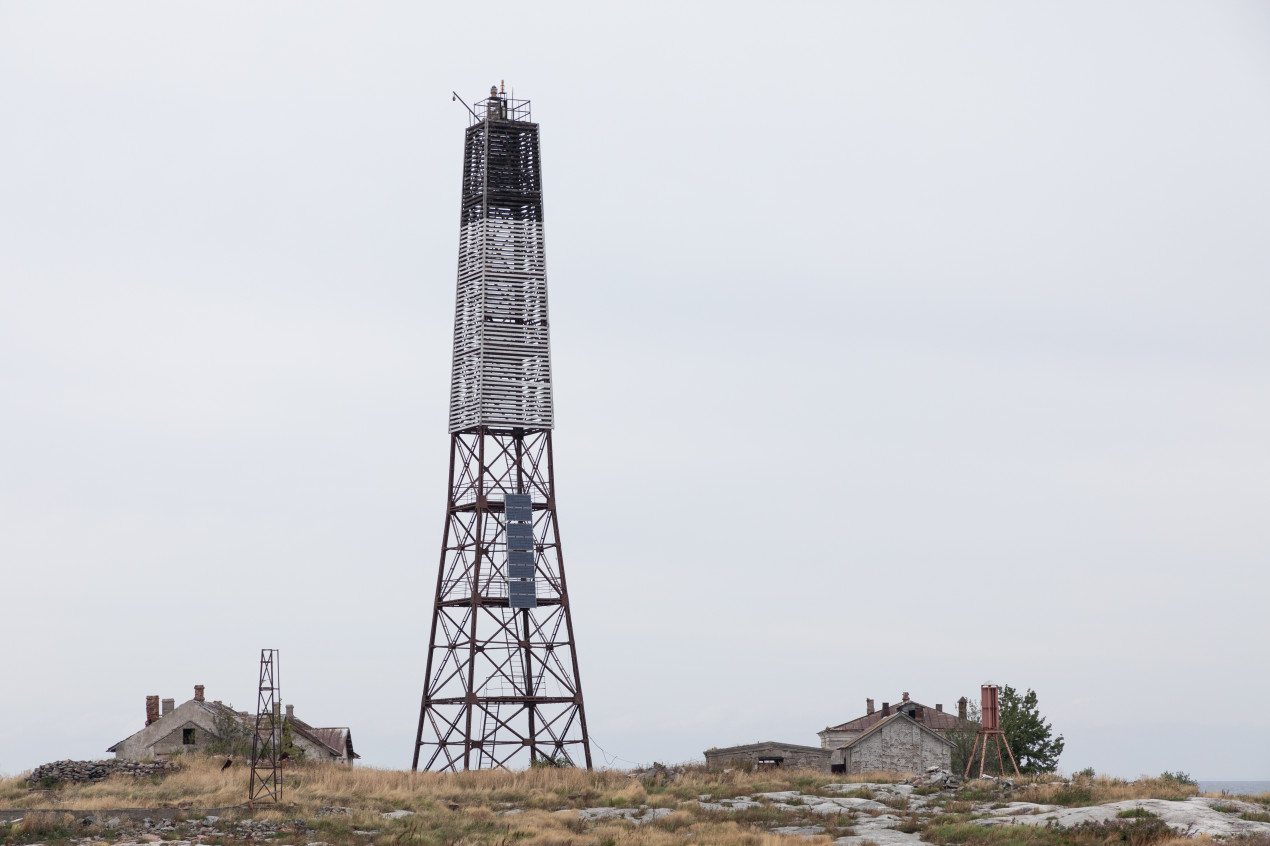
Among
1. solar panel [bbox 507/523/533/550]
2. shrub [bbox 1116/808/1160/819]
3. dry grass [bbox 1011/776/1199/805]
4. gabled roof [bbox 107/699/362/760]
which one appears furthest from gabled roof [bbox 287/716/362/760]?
shrub [bbox 1116/808/1160/819]

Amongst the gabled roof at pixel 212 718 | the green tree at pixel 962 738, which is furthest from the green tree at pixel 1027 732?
the gabled roof at pixel 212 718

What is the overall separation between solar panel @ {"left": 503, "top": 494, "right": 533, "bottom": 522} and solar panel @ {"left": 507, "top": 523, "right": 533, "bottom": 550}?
1.02 ft

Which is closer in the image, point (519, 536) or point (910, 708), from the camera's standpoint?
point (519, 536)

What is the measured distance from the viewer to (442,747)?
5581cm

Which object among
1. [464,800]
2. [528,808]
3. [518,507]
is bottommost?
[528,808]

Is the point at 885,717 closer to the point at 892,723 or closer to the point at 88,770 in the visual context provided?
the point at 892,723

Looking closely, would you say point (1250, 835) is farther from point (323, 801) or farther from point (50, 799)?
point (50, 799)

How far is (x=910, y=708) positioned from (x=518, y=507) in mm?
29454

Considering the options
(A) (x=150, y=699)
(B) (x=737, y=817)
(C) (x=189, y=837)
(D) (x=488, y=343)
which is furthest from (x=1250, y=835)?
(A) (x=150, y=699)

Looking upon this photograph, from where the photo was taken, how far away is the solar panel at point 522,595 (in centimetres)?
5694

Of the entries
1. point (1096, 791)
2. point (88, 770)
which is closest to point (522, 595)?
point (88, 770)

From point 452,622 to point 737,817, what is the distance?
18.1 m

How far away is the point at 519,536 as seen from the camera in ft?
189

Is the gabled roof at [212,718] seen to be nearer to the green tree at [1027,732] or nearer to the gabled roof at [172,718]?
the gabled roof at [172,718]
